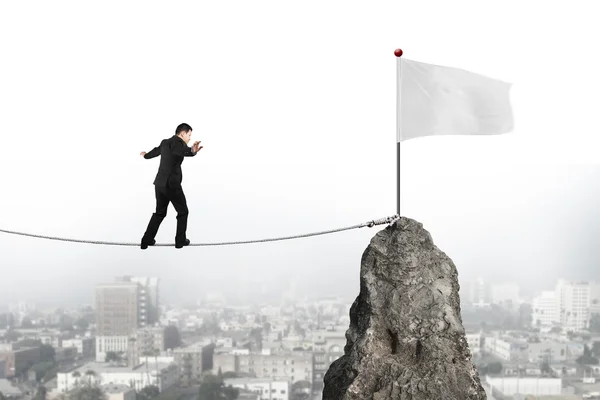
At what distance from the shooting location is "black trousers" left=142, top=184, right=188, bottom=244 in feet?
46.3

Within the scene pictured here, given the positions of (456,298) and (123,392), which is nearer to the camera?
(456,298)

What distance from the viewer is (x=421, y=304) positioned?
12.9 metres

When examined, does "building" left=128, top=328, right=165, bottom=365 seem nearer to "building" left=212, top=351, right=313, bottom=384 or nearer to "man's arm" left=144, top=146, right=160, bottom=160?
"building" left=212, top=351, right=313, bottom=384

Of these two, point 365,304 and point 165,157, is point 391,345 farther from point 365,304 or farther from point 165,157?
point 165,157

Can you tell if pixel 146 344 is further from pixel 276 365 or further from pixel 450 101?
pixel 450 101

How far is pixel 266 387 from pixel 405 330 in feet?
79.2

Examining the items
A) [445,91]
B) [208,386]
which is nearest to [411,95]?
[445,91]

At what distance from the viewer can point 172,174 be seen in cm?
1406

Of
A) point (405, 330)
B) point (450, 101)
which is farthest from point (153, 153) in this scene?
point (405, 330)

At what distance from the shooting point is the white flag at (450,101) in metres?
14.0

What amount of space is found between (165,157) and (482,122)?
518 cm

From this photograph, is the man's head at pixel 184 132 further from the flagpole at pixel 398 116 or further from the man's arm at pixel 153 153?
the flagpole at pixel 398 116

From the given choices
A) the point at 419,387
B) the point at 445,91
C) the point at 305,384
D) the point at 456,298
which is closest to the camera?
the point at 419,387

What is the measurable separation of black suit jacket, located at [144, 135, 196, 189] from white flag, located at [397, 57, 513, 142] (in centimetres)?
352
